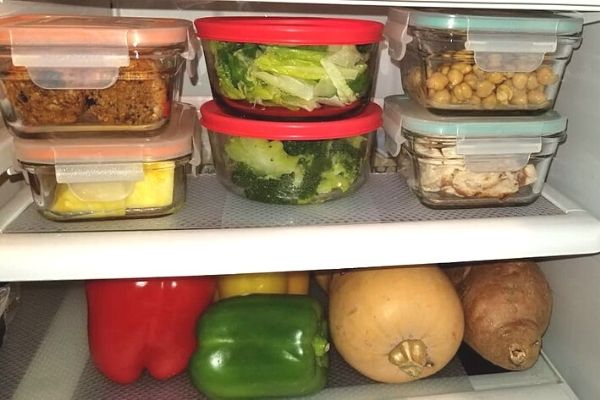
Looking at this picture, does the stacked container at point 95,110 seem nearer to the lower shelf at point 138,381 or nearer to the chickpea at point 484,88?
the lower shelf at point 138,381

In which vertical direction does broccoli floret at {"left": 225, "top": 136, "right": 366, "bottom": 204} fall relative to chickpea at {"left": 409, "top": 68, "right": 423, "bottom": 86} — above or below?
below

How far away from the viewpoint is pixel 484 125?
0.82 meters

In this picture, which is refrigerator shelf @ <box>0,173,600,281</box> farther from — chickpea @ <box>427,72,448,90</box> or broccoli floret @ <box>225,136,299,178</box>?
chickpea @ <box>427,72,448,90</box>

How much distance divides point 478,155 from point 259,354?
43 cm

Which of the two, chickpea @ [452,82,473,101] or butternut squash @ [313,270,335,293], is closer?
chickpea @ [452,82,473,101]

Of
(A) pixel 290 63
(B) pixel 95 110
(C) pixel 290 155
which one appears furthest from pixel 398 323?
(B) pixel 95 110

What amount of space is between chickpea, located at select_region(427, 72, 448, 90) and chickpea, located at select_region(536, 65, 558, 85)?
13cm

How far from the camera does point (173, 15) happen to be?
1.08 meters

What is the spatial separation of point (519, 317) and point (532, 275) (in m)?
0.08

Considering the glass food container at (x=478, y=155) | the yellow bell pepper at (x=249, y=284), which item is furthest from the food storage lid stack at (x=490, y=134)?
the yellow bell pepper at (x=249, y=284)

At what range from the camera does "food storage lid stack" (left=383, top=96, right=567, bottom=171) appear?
0.82 metres

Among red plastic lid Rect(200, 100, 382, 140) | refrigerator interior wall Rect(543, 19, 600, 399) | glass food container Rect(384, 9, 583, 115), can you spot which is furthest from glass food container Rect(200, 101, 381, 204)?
refrigerator interior wall Rect(543, 19, 600, 399)

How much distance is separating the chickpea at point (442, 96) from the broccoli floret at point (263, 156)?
0.21 metres

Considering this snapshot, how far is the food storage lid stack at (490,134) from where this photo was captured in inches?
32.1
